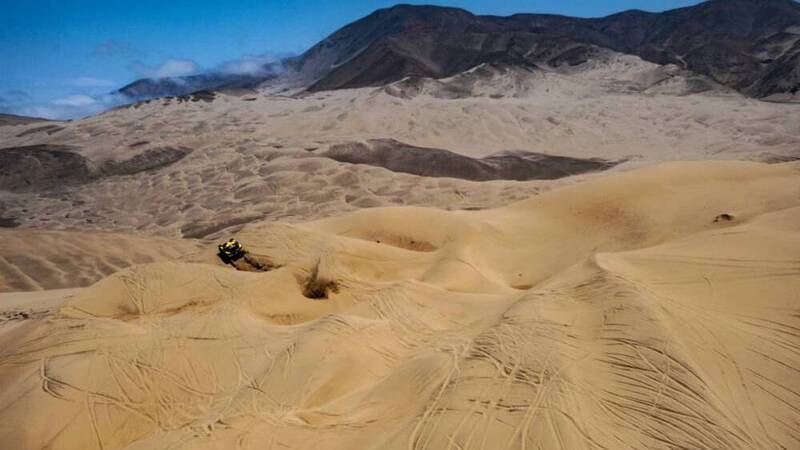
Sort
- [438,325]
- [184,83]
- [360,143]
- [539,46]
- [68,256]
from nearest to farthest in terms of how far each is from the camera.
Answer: [438,325]
[68,256]
[360,143]
[539,46]
[184,83]

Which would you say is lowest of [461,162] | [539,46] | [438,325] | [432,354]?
[461,162]

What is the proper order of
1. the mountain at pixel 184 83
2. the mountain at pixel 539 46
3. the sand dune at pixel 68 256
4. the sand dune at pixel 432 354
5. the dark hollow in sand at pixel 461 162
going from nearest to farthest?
1. the sand dune at pixel 432 354
2. the sand dune at pixel 68 256
3. the dark hollow in sand at pixel 461 162
4. the mountain at pixel 539 46
5. the mountain at pixel 184 83

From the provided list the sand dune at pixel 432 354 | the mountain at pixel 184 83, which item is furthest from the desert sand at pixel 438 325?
the mountain at pixel 184 83

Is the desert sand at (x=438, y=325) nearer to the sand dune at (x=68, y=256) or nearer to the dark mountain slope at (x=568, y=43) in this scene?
the sand dune at (x=68, y=256)

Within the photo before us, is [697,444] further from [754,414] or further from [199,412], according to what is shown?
[199,412]

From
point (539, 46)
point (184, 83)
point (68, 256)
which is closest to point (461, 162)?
point (68, 256)

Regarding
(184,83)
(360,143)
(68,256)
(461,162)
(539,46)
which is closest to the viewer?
(68,256)

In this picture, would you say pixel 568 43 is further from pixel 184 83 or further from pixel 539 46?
pixel 184 83

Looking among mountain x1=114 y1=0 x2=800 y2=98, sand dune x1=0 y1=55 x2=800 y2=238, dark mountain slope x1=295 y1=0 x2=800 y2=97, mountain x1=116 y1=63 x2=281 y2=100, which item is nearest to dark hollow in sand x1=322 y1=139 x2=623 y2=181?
sand dune x1=0 y1=55 x2=800 y2=238
